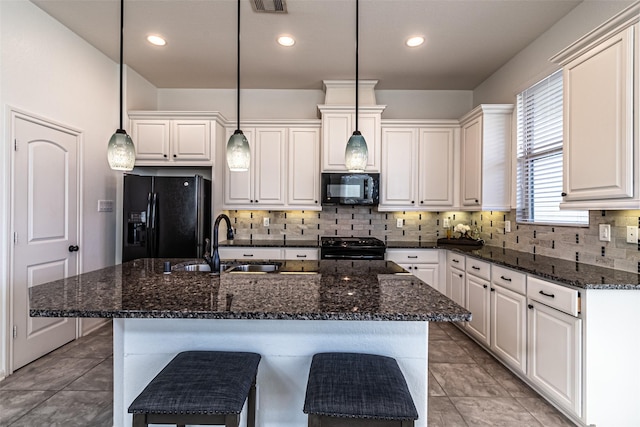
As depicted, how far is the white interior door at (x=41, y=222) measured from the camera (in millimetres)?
2566

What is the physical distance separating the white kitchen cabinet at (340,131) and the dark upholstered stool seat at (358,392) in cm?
278

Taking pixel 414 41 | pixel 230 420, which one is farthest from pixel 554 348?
pixel 414 41

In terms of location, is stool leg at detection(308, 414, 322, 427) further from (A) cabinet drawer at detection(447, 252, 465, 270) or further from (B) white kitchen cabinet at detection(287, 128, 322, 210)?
(B) white kitchen cabinet at detection(287, 128, 322, 210)

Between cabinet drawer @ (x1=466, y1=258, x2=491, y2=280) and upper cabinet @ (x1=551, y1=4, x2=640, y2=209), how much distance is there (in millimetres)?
823

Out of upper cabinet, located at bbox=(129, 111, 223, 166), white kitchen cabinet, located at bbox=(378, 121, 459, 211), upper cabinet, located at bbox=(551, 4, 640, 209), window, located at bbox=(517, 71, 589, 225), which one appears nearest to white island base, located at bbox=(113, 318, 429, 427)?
upper cabinet, located at bbox=(551, 4, 640, 209)

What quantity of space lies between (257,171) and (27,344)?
2.65m

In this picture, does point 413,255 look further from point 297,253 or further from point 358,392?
point 358,392

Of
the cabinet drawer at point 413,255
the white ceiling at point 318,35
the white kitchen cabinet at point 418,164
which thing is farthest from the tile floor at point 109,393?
the white ceiling at point 318,35

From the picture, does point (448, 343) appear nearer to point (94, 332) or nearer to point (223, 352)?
point (223, 352)

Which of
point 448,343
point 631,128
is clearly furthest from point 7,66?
point 448,343

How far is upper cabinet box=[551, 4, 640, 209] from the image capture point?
1.77 meters

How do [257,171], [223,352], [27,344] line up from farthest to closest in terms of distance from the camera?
[257,171] < [27,344] < [223,352]

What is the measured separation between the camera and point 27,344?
2.66 m

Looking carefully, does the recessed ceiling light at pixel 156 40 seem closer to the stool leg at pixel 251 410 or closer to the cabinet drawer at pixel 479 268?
the stool leg at pixel 251 410
